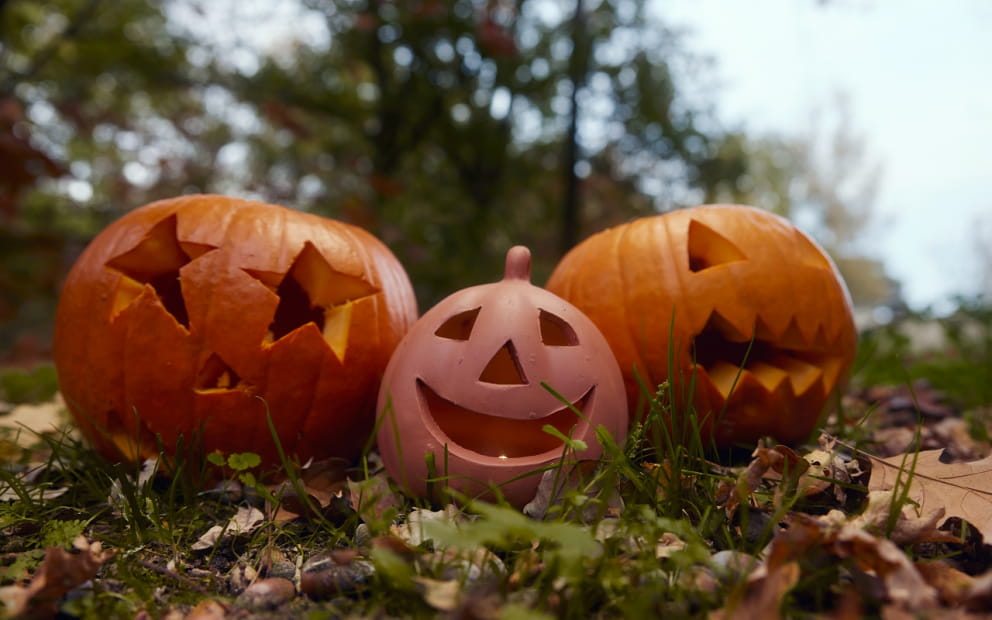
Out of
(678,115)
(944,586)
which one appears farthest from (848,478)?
(678,115)

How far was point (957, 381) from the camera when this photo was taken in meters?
3.27

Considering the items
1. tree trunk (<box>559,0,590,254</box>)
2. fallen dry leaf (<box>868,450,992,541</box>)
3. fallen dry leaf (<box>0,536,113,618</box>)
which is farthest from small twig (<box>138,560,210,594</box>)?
tree trunk (<box>559,0,590,254</box>)

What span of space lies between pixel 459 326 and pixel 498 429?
33 centimetres

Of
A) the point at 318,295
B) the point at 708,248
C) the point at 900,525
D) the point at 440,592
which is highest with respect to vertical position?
the point at 708,248

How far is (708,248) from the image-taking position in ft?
7.15

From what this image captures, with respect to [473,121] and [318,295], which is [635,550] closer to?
[318,295]

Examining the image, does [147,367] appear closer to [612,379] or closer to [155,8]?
[612,379]

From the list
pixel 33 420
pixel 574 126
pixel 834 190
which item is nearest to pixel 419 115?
pixel 574 126

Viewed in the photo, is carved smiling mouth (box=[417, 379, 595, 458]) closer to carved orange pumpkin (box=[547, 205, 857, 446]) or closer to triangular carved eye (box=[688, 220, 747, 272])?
carved orange pumpkin (box=[547, 205, 857, 446])

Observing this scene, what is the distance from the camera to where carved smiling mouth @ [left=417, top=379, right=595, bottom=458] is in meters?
1.70

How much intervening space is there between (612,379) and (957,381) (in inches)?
102

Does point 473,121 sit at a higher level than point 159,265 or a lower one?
higher

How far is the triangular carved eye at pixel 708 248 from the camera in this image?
6.91 feet

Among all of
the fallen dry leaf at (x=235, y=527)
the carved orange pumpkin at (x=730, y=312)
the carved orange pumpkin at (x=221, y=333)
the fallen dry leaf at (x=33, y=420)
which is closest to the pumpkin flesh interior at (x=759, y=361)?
the carved orange pumpkin at (x=730, y=312)
